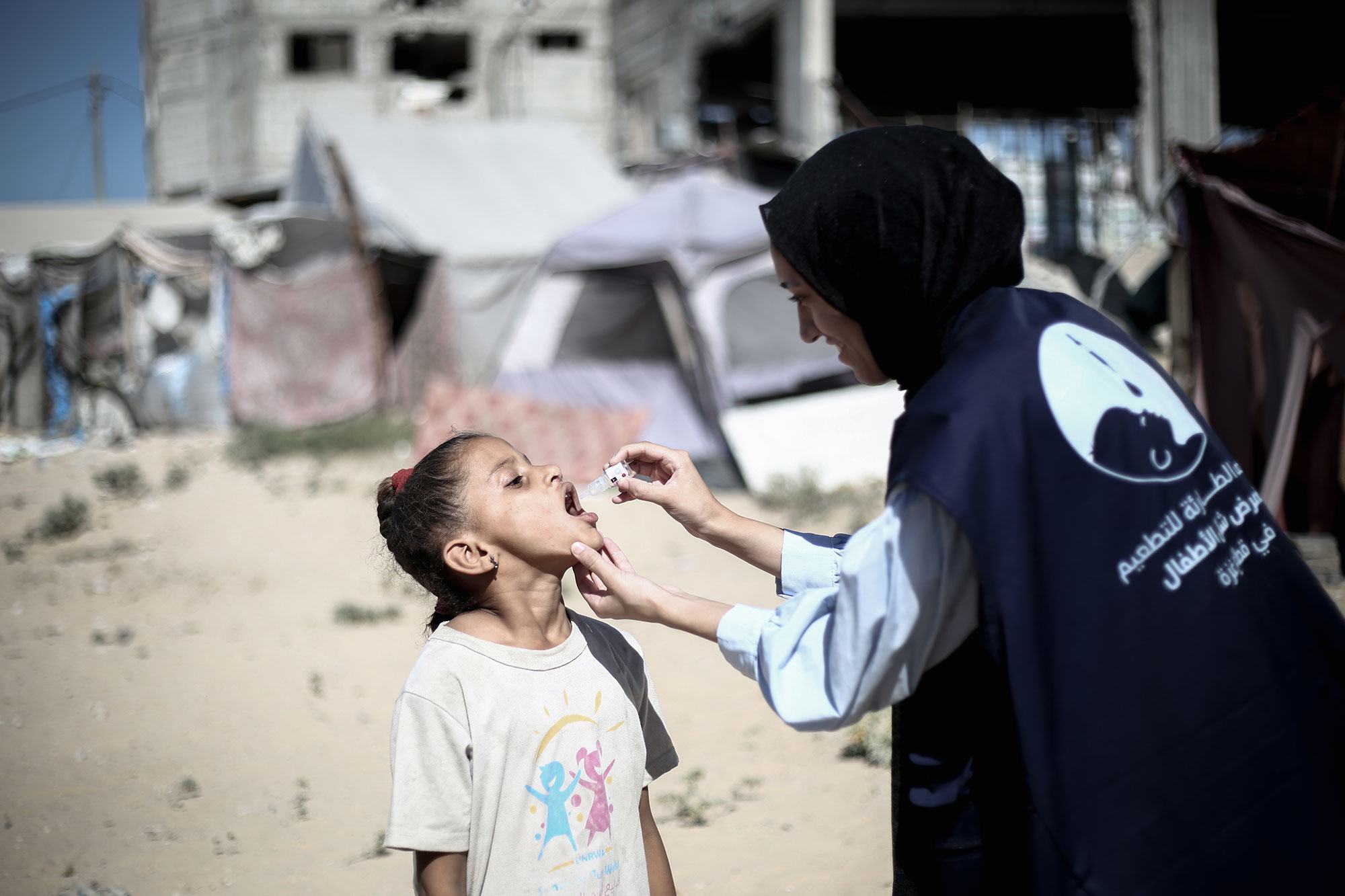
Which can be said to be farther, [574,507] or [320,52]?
[320,52]

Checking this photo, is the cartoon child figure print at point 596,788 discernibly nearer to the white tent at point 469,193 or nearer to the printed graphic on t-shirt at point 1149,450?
the printed graphic on t-shirt at point 1149,450

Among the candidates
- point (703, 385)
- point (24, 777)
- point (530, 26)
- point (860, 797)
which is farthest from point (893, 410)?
point (530, 26)

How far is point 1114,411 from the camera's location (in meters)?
1.20

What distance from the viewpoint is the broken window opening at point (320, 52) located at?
27.9m

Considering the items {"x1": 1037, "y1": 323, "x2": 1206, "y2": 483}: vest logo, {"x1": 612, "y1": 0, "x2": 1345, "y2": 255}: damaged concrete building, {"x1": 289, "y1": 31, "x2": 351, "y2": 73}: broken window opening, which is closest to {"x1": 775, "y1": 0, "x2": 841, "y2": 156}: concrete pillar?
{"x1": 612, "y1": 0, "x2": 1345, "y2": 255}: damaged concrete building

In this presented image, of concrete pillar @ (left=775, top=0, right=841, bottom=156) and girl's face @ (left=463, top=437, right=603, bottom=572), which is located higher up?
concrete pillar @ (left=775, top=0, right=841, bottom=156)

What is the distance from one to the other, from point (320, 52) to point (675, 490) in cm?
3075

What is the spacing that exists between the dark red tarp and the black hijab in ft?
13.5

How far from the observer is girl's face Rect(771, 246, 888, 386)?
1.38 meters

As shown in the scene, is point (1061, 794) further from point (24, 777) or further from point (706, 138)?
point (706, 138)

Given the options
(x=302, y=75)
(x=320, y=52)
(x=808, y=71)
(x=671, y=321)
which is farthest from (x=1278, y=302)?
(x=320, y=52)

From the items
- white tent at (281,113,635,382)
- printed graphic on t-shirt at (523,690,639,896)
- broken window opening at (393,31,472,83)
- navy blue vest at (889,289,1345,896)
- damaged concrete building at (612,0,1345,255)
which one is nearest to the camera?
navy blue vest at (889,289,1345,896)

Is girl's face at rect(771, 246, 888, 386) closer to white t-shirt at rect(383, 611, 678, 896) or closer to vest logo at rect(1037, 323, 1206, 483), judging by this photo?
vest logo at rect(1037, 323, 1206, 483)

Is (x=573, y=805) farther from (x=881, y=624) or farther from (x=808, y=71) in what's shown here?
(x=808, y=71)
